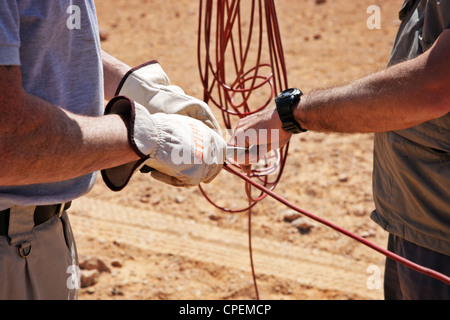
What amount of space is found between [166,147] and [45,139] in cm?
38

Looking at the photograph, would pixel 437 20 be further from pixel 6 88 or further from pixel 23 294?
pixel 23 294

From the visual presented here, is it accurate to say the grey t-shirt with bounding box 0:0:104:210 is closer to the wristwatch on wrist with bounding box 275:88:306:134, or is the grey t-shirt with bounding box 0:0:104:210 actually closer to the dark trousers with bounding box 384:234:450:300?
the wristwatch on wrist with bounding box 275:88:306:134

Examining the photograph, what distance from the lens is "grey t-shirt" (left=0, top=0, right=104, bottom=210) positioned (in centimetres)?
129

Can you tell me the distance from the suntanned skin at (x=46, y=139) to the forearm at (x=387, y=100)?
70 cm

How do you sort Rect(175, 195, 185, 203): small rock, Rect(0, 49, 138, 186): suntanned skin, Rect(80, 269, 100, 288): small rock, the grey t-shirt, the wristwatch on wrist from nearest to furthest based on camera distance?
1. Rect(0, 49, 138, 186): suntanned skin
2. the grey t-shirt
3. the wristwatch on wrist
4. Rect(80, 269, 100, 288): small rock
5. Rect(175, 195, 185, 203): small rock

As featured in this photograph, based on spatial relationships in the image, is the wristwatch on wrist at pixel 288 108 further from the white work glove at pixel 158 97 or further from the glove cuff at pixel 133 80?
the glove cuff at pixel 133 80

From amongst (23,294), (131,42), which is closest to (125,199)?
(23,294)

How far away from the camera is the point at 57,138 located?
1.22 metres

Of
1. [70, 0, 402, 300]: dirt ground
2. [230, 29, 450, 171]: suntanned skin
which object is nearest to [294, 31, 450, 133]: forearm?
[230, 29, 450, 171]: suntanned skin

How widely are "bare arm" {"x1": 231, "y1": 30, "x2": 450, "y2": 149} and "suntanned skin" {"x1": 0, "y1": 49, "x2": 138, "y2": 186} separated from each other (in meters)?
0.70

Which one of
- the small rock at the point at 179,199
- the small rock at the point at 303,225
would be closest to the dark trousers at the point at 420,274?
the small rock at the point at 303,225

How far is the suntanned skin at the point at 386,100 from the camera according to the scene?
1506 mm

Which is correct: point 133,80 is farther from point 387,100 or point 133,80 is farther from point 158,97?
point 387,100

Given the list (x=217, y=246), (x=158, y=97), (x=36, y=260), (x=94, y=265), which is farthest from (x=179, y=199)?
(x=36, y=260)
